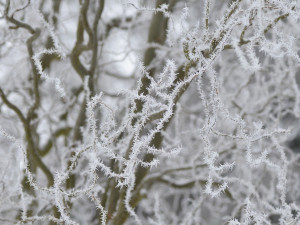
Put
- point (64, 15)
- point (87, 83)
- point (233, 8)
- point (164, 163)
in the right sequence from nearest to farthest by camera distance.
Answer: point (233, 8)
point (87, 83)
point (64, 15)
point (164, 163)

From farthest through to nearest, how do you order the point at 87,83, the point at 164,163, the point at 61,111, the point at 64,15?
1. the point at 164,163
2. the point at 61,111
3. the point at 64,15
4. the point at 87,83

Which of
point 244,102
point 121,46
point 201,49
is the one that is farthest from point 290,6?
point 121,46

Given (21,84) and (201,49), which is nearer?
(201,49)

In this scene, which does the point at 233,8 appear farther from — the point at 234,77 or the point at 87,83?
the point at 234,77

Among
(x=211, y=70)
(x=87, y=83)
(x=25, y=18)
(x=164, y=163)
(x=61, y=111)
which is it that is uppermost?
(x=25, y=18)

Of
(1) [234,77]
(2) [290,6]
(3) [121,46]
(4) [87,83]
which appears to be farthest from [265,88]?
(2) [290,6]

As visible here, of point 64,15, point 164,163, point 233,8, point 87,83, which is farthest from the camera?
point 164,163

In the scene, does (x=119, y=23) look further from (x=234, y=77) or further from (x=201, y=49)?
(x=201, y=49)

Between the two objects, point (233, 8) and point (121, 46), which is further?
point (121, 46)

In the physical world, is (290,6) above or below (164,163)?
above
